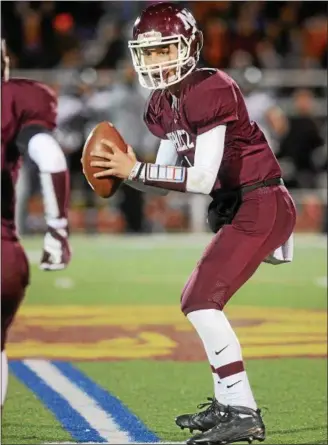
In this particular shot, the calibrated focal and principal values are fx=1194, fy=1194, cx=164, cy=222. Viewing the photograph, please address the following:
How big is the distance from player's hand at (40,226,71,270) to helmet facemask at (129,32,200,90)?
597 millimetres

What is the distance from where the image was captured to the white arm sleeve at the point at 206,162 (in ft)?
12.1

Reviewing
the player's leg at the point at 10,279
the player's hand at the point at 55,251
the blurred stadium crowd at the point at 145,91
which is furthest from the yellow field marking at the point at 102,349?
the blurred stadium crowd at the point at 145,91

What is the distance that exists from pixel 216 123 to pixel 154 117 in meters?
0.35

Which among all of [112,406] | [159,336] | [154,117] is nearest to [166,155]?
[154,117]

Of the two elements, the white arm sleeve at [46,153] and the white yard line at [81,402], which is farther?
the white yard line at [81,402]

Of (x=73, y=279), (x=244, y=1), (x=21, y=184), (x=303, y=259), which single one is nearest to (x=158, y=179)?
(x=73, y=279)

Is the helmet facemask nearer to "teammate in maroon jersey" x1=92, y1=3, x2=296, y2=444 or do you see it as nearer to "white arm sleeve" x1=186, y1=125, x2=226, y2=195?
"teammate in maroon jersey" x1=92, y1=3, x2=296, y2=444

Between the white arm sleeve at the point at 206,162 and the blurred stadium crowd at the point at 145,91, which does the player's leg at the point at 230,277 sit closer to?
the white arm sleeve at the point at 206,162

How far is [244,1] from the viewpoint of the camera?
38.6 ft

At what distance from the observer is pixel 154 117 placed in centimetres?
401

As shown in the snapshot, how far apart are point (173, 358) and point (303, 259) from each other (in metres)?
3.74

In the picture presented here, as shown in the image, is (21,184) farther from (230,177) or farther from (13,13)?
(230,177)

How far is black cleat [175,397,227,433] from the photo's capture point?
3.82 metres

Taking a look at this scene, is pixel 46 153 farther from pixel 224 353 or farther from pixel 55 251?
pixel 224 353
